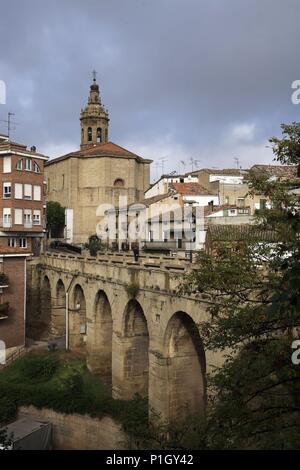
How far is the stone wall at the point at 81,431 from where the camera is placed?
74.8ft

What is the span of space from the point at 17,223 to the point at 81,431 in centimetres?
1922

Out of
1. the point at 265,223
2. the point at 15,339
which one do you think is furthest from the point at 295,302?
the point at 15,339

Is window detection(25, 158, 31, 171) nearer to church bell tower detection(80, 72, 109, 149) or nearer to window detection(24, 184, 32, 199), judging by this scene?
window detection(24, 184, 32, 199)

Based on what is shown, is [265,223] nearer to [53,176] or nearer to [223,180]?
[223,180]

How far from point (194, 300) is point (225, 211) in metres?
26.8

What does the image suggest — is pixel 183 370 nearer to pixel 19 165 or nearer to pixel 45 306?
pixel 45 306

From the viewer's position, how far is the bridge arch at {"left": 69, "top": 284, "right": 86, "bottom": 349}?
1339 inches

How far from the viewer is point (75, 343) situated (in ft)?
112

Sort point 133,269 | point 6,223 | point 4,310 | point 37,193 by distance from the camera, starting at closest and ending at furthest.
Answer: point 133,269 → point 4,310 → point 6,223 → point 37,193

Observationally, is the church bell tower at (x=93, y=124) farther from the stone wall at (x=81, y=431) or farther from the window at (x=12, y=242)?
the stone wall at (x=81, y=431)

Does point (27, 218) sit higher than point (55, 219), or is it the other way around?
point (55, 219)

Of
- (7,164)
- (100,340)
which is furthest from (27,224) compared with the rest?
(100,340)

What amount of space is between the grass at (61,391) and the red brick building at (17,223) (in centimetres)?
273

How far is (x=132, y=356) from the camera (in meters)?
25.3
